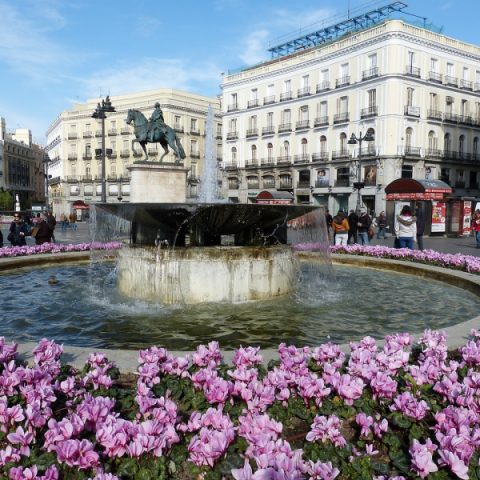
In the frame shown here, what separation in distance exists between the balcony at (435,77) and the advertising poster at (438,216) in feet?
68.3

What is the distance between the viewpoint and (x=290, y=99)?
5053cm

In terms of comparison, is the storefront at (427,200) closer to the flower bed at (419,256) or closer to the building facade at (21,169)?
the flower bed at (419,256)

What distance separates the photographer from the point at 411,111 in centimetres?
4262

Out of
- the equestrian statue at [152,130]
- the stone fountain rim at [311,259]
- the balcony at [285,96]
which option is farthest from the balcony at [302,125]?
the stone fountain rim at [311,259]

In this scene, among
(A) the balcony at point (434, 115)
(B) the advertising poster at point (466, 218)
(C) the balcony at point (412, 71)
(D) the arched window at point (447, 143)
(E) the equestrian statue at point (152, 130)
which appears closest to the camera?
(E) the equestrian statue at point (152, 130)

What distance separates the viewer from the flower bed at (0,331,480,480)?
2209mm

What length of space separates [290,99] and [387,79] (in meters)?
11.8

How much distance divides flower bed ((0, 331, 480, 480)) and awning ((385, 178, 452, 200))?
2494 cm

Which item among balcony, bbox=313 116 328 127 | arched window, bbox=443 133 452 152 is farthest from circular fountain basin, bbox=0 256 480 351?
arched window, bbox=443 133 452 152

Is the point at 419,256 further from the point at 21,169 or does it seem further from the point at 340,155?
the point at 21,169

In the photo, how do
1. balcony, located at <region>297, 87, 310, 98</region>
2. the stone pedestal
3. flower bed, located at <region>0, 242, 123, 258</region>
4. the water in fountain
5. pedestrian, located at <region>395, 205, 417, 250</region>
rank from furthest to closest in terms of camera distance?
1. balcony, located at <region>297, 87, 310, 98</region>
2. the water in fountain
3. the stone pedestal
4. pedestrian, located at <region>395, 205, 417, 250</region>
5. flower bed, located at <region>0, 242, 123, 258</region>

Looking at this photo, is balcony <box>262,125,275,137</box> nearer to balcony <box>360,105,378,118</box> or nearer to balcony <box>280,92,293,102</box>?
balcony <box>280,92,293,102</box>

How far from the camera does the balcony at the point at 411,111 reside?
42281mm

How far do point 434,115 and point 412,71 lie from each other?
15.5ft
